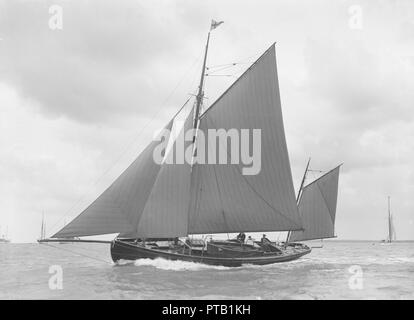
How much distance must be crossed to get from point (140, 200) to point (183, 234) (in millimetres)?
4178

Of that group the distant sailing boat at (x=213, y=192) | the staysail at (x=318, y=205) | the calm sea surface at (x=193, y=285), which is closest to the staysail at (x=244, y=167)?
the distant sailing boat at (x=213, y=192)

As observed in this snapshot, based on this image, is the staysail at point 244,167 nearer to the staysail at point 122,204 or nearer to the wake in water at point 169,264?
the wake in water at point 169,264

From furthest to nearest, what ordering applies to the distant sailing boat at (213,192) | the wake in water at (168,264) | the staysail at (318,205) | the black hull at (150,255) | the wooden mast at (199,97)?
the staysail at (318,205), the wooden mast at (199,97), the black hull at (150,255), the wake in water at (168,264), the distant sailing boat at (213,192)

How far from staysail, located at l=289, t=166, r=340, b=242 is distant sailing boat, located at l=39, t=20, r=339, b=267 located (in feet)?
44.8

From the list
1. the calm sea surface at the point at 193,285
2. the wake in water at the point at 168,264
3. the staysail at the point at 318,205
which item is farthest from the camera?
the staysail at the point at 318,205

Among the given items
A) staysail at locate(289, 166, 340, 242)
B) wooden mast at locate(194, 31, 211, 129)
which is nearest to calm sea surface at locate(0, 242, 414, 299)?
wooden mast at locate(194, 31, 211, 129)

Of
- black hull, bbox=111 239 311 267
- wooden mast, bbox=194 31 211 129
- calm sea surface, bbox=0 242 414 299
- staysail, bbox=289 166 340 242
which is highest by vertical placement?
wooden mast, bbox=194 31 211 129

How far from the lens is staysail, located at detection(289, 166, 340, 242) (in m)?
50.9

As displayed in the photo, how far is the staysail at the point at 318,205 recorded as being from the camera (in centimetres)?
5094

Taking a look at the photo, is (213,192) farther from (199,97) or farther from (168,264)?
(199,97)

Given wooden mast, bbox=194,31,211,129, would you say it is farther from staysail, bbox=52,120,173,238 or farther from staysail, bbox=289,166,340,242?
staysail, bbox=289,166,340,242

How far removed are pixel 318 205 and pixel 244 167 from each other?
61.9ft

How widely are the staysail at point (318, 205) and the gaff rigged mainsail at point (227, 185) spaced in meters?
13.6
